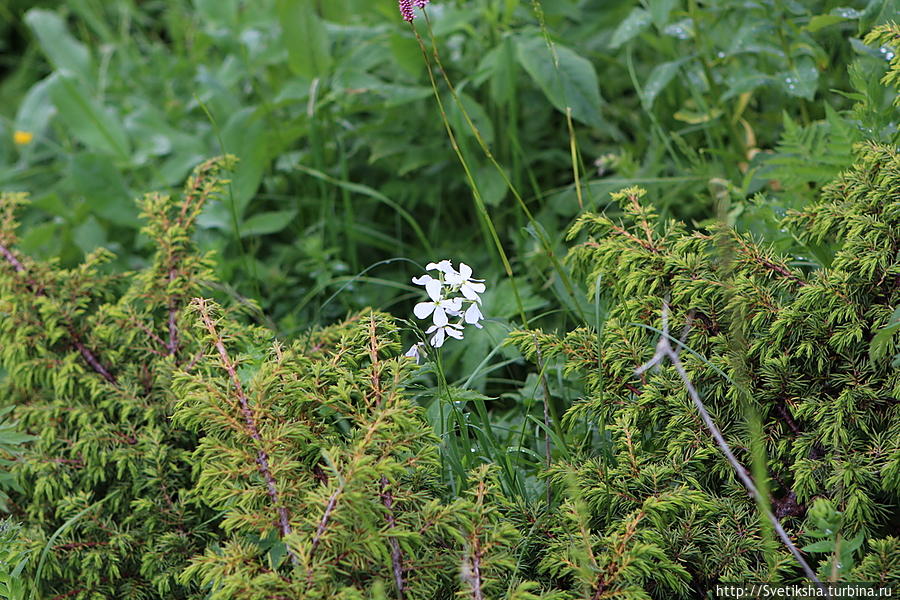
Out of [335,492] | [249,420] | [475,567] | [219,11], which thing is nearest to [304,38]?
[219,11]

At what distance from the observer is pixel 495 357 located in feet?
7.29

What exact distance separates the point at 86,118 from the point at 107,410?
1541mm

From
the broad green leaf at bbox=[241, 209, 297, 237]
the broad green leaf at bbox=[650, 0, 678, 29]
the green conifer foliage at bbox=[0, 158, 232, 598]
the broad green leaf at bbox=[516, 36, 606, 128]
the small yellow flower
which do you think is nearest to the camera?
the green conifer foliage at bbox=[0, 158, 232, 598]

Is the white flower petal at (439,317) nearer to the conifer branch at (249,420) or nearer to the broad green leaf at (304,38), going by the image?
the conifer branch at (249,420)

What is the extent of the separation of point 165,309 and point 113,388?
0.71 ft

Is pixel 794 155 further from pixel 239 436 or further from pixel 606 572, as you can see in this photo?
pixel 239 436

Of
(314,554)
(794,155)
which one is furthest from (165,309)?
(794,155)

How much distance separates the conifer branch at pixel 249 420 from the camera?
1313mm

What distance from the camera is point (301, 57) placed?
274 cm

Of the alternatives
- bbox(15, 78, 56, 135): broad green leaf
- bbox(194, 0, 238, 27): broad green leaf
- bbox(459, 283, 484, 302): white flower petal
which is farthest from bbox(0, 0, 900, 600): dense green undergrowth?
bbox(15, 78, 56, 135): broad green leaf

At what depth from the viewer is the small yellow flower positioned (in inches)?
131

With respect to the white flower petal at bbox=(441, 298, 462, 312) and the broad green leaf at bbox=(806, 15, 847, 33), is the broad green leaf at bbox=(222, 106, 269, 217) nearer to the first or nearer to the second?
the white flower petal at bbox=(441, 298, 462, 312)

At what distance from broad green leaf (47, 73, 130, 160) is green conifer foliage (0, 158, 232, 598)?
906 mm

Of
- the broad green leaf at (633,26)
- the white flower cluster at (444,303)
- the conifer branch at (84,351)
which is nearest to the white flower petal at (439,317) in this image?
the white flower cluster at (444,303)
